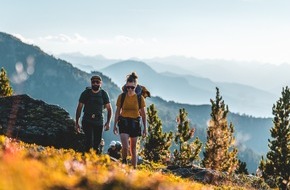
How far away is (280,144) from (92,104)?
154ft

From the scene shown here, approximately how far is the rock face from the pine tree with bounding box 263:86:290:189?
4039cm

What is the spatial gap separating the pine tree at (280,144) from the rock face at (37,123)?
40.4 meters

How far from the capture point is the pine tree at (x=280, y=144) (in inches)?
2174

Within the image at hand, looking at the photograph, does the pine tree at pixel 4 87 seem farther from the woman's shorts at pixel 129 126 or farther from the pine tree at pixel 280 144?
the woman's shorts at pixel 129 126

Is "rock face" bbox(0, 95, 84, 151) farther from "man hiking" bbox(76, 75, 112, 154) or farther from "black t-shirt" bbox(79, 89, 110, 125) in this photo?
"black t-shirt" bbox(79, 89, 110, 125)

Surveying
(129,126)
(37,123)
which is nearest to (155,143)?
(37,123)

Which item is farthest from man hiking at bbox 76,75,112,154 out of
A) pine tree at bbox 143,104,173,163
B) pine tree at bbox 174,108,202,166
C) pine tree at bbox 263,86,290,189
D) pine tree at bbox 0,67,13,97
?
pine tree at bbox 0,67,13,97

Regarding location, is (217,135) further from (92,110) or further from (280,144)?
(92,110)

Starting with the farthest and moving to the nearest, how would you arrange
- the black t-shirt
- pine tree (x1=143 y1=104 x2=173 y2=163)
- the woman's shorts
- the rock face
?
pine tree (x1=143 y1=104 x2=173 y2=163)
the rock face
the black t-shirt
the woman's shorts

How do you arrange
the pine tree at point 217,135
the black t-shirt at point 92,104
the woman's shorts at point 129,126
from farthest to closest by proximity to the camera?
the pine tree at point 217,135
the black t-shirt at point 92,104
the woman's shorts at point 129,126

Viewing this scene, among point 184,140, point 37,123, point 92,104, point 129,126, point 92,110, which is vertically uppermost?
point 92,104

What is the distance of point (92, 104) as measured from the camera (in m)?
14.1

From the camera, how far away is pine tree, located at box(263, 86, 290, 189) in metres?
55.2

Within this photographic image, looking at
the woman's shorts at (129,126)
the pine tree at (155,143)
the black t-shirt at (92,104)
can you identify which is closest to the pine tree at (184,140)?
the pine tree at (155,143)
